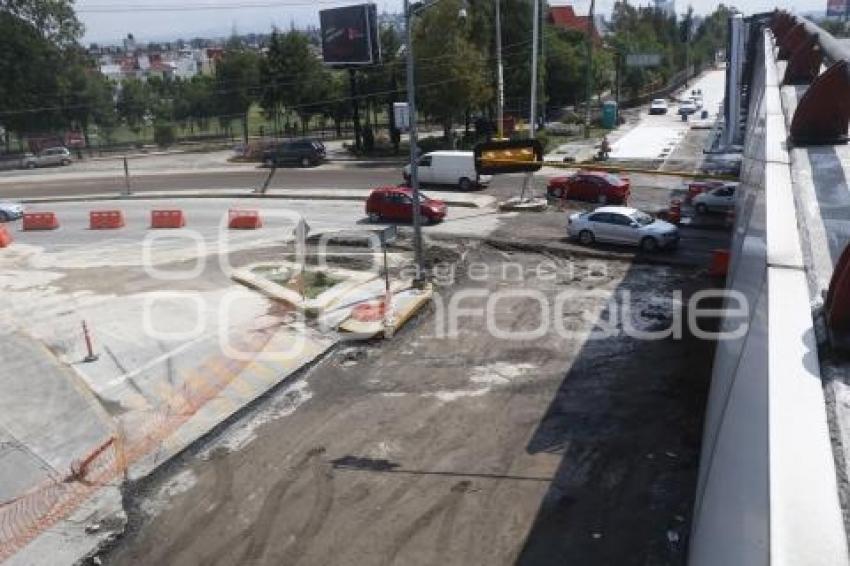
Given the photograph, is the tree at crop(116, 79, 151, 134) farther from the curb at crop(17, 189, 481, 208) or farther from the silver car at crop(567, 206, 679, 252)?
the silver car at crop(567, 206, 679, 252)

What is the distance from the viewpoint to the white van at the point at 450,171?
36062 mm

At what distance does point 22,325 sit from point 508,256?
48.3 feet

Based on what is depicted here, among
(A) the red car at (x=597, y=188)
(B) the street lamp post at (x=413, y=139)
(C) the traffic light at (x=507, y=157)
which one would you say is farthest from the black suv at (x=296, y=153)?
(B) the street lamp post at (x=413, y=139)

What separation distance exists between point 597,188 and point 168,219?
1848 cm

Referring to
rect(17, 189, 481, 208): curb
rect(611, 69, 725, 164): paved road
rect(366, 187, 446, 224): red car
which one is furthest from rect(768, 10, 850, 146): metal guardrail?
rect(611, 69, 725, 164): paved road

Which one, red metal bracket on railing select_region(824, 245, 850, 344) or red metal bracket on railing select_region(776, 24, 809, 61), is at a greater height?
red metal bracket on railing select_region(776, 24, 809, 61)

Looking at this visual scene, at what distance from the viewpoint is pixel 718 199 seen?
96.0 ft

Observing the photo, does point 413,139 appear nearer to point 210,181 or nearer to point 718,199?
point 718,199

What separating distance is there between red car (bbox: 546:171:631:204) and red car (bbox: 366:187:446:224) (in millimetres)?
5977

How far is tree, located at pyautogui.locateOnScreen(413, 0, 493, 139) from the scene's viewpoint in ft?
154

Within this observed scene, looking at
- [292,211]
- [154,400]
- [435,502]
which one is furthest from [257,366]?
[292,211]

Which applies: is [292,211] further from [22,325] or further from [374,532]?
[374,532]

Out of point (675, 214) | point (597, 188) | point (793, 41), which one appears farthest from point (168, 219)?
point (793, 41)

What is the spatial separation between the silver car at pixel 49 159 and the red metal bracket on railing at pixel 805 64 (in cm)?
5545
